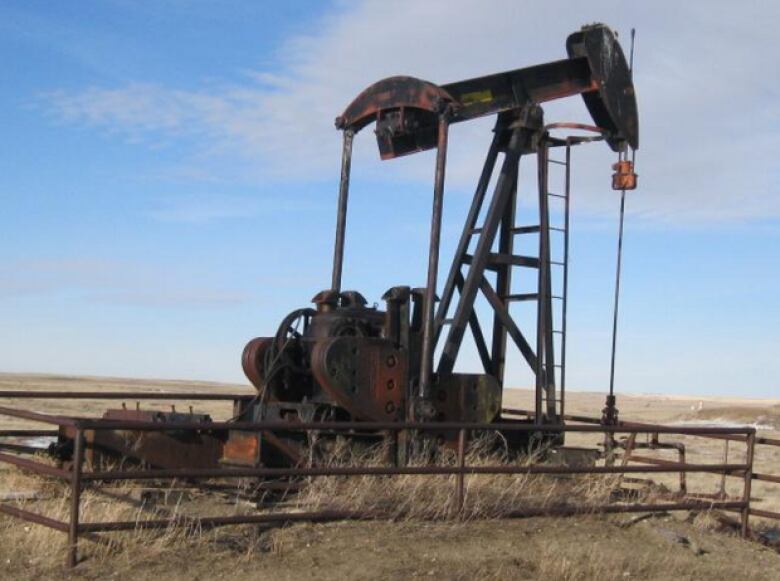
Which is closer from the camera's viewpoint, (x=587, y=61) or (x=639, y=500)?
(x=639, y=500)

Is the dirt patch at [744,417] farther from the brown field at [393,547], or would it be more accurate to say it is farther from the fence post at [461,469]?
the fence post at [461,469]

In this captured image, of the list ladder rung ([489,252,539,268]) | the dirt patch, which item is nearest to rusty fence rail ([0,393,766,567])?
ladder rung ([489,252,539,268])

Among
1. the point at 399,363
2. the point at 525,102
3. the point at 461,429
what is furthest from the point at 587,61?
the point at 461,429

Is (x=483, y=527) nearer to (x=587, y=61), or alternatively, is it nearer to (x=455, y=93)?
(x=455, y=93)

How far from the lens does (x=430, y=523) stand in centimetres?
845

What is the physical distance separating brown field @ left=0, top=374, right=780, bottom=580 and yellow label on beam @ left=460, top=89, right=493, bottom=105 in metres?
3.92

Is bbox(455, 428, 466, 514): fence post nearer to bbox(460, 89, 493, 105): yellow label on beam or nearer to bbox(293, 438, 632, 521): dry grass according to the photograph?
bbox(293, 438, 632, 521): dry grass

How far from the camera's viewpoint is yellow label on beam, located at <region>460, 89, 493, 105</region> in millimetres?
10977

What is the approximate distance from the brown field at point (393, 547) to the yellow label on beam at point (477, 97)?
12.9 ft

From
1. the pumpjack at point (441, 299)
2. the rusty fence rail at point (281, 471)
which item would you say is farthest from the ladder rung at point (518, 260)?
the rusty fence rail at point (281, 471)

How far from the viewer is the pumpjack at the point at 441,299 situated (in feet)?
32.4

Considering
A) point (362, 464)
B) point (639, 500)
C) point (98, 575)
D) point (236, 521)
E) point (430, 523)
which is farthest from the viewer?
point (639, 500)

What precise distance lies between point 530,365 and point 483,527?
139 inches

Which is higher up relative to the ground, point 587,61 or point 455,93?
point 587,61
